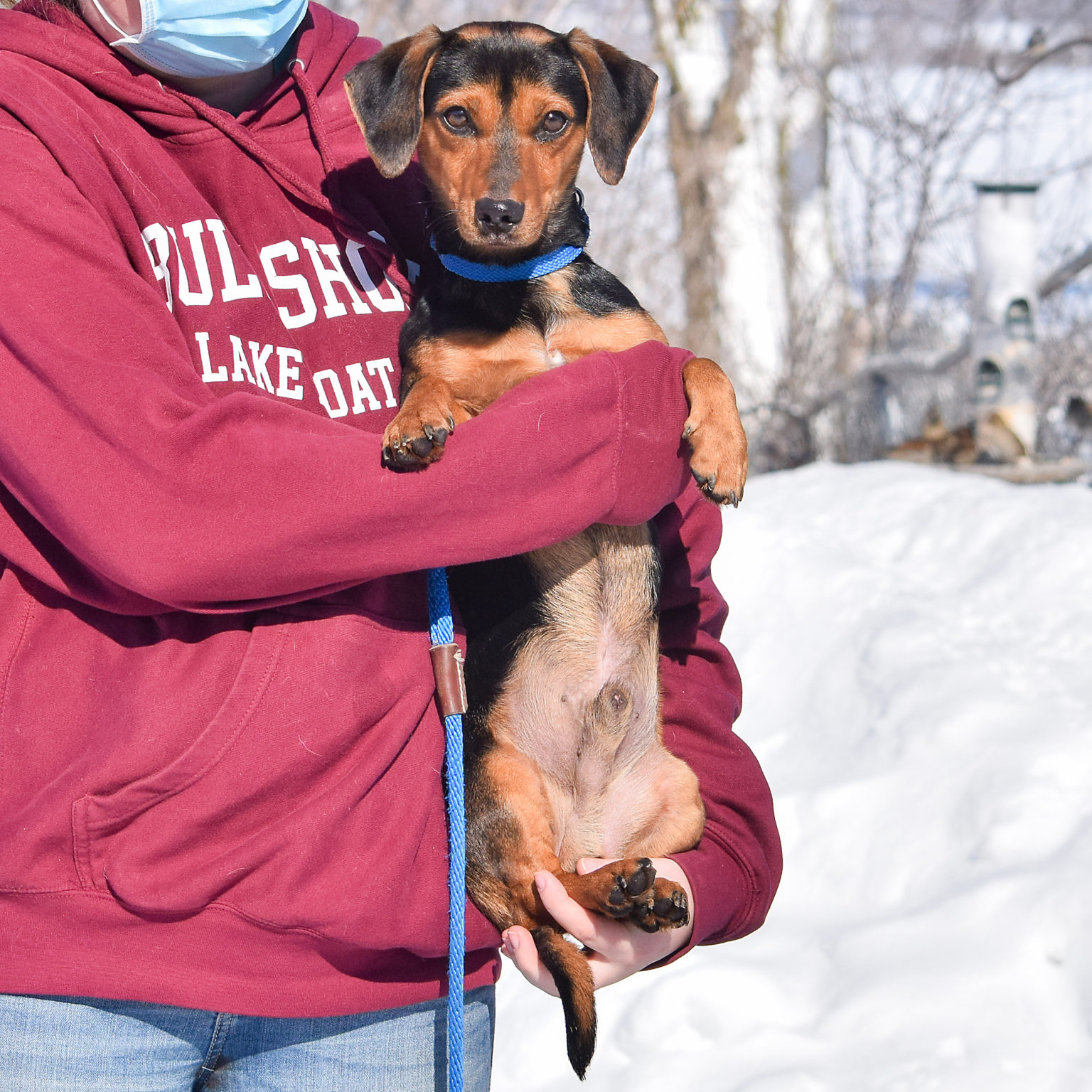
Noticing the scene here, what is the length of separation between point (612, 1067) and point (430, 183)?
2.29 metres

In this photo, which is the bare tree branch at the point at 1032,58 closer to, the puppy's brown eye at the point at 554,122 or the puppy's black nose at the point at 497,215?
the puppy's brown eye at the point at 554,122

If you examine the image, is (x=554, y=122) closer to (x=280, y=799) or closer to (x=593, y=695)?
(x=593, y=695)

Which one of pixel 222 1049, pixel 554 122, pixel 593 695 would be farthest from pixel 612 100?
pixel 222 1049

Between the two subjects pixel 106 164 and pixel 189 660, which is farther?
pixel 106 164

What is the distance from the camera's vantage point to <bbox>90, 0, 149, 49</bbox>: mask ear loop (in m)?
1.70

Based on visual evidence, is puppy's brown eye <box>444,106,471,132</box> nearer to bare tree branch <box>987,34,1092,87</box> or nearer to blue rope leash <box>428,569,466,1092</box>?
blue rope leash <box>428,569,466,1092</box>

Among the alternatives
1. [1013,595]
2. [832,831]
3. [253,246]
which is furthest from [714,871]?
[1013,595]

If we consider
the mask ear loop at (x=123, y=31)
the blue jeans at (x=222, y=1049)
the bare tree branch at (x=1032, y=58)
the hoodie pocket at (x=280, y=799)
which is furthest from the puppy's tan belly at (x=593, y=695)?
the bare tree branch at (x=1032, y=58)

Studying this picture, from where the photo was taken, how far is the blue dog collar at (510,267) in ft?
7.11

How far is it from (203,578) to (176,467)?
0.13 metres

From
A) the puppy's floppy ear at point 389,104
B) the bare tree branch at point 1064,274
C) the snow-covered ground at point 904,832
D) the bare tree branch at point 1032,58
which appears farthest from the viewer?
the bare tree branch at point 1064,274

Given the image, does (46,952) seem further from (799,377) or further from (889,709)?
(799,377)

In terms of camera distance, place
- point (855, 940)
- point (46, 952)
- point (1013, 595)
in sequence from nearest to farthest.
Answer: point (46, 952) → point (855, 940) → point (1013, 595)

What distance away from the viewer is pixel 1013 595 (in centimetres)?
478
